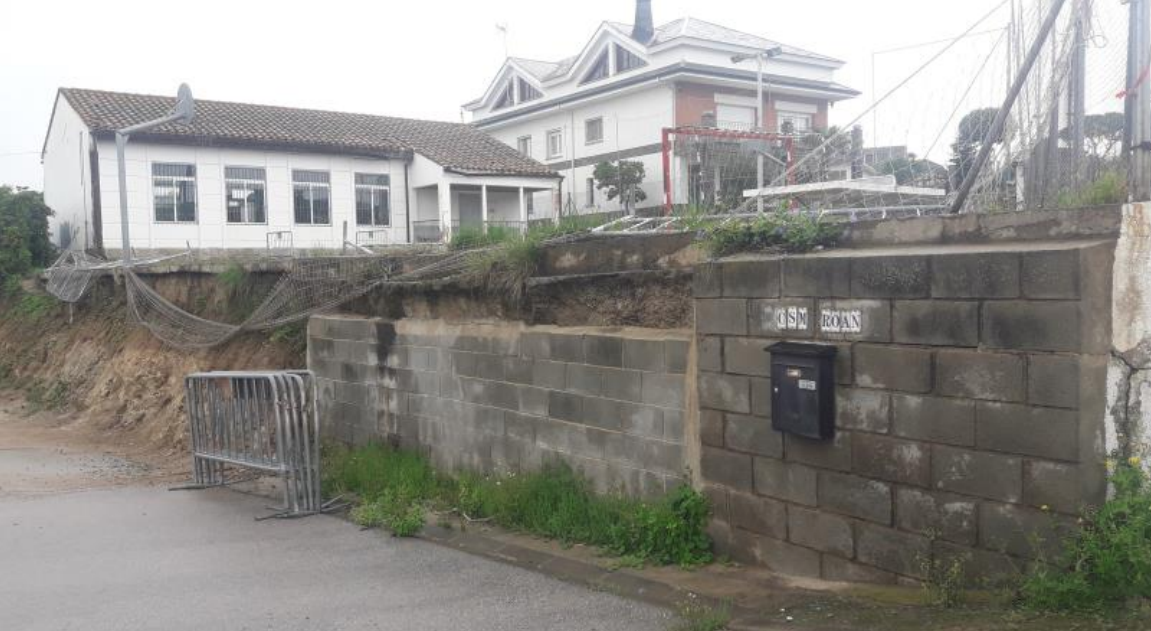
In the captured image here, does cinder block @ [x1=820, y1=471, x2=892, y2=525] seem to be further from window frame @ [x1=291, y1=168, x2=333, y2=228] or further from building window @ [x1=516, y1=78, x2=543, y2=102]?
building window @ [x1=516, y1=78, x2=543, y2=102]

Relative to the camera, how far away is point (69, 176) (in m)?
29.2

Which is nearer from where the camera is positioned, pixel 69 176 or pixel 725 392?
pixel 725 392

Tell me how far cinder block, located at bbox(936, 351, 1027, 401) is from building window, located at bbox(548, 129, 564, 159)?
116 ft

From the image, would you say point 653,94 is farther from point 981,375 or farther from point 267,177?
point 981,375

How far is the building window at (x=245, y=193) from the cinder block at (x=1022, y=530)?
2721 cm

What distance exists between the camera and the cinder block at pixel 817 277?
5.27 m

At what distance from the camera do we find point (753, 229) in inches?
240

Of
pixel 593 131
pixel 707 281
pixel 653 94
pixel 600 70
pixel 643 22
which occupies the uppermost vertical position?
pixel 643 22

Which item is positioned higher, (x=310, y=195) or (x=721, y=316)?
(x=310, y=195)

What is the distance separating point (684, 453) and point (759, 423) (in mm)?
833

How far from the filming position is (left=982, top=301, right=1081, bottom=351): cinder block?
4.24m

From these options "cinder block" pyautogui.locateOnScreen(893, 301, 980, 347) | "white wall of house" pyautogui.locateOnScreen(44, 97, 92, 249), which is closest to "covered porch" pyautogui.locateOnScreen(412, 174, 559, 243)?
"white wall of house" pyautogui.locateOnScreen(44, 97, 92, 249)

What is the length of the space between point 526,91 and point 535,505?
36920mm

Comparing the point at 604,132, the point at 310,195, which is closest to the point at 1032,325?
the point at 310,195
